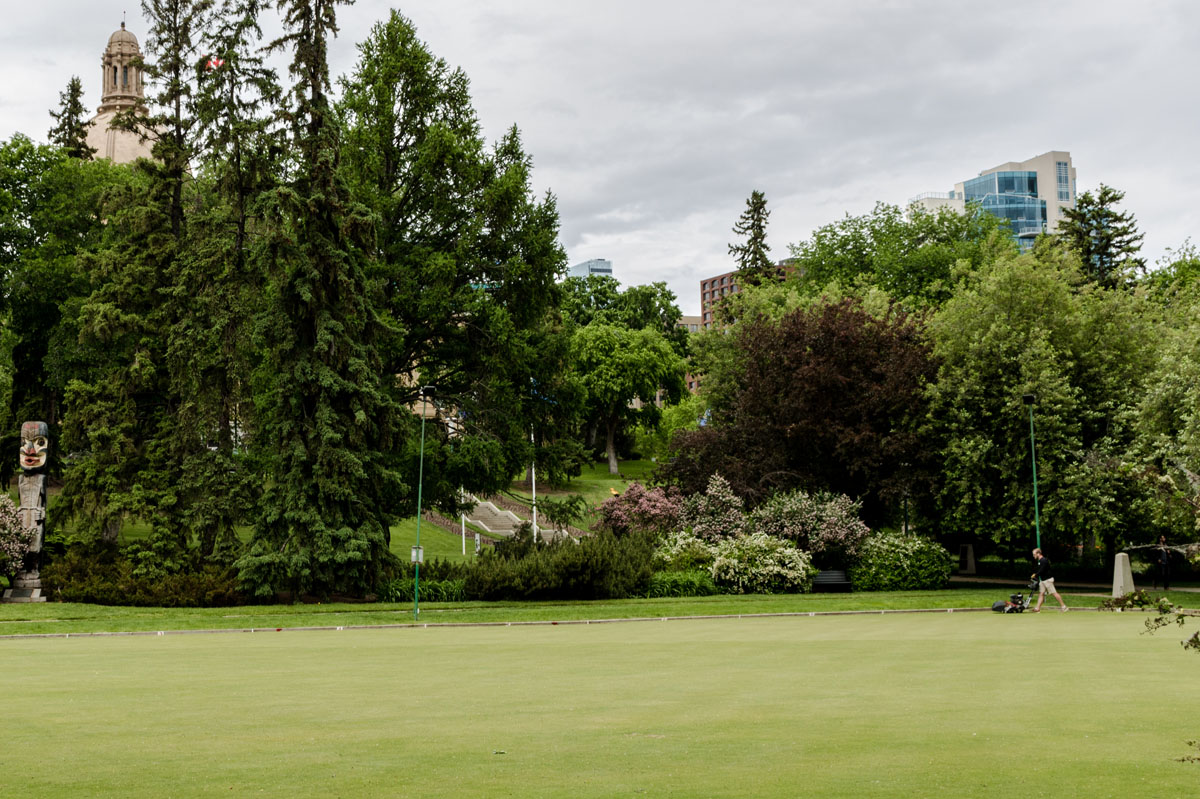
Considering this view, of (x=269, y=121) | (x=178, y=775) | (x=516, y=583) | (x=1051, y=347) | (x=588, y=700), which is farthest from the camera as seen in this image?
(x=1051, y=347)

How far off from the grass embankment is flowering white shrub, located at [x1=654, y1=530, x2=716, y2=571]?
304 centimetres

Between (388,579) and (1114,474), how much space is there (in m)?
23.1

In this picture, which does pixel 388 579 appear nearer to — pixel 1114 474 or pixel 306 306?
pixel 306 306

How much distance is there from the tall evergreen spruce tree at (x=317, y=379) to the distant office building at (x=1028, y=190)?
494 feet

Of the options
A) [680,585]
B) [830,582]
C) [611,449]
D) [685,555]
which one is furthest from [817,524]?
[611,449]

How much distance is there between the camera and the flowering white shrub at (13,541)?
3131 centimetres

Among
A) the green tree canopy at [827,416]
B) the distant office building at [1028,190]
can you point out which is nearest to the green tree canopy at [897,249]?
the green tree canopy at [827,416]

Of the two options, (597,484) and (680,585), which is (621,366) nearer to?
(597,484)

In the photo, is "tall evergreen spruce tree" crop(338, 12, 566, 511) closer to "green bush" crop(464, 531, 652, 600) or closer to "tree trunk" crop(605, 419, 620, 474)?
"green bush" crop(464, 531, 652, 600)

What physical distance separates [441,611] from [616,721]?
21.2m

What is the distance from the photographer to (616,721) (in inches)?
378

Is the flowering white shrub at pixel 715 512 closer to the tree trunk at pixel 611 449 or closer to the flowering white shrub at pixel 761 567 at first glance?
the flowering white shrub at pixel 761 567

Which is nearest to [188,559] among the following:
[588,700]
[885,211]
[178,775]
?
[588,700]

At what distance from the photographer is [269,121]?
3494 centimetres
